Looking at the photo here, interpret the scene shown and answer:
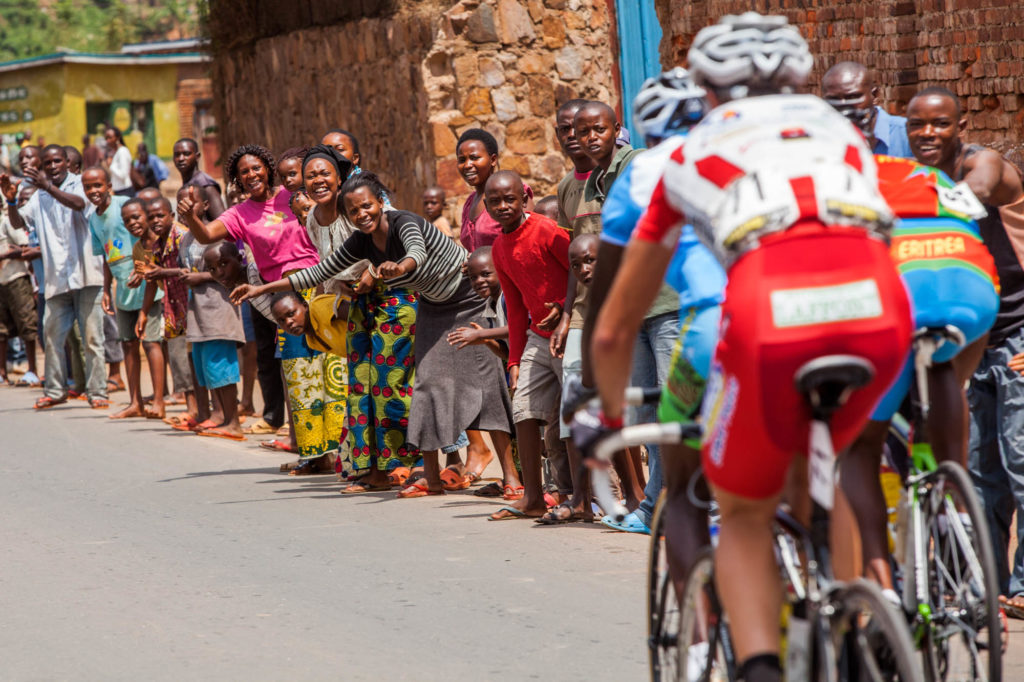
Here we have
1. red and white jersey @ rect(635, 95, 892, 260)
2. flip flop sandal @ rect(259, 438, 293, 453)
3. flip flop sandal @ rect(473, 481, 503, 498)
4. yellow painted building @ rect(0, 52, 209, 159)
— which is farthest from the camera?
yellow painted building @ rect(0, 52, 209, 159)

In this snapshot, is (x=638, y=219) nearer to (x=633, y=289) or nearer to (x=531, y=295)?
(x=633, y=289)

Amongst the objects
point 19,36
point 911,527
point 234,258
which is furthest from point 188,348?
point 19,36

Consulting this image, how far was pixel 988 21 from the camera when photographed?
28.1ft

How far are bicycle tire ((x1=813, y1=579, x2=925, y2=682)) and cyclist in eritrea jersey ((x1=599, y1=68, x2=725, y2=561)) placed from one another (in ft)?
2.65

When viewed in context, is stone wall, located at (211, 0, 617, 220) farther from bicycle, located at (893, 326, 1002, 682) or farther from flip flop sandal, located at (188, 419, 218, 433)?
bicycle, located at (893, 326, 1002, 682)

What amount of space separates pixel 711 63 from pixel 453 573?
3721 millimetres

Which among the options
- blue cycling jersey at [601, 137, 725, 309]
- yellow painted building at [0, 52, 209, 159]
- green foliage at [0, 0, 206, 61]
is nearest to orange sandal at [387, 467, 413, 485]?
blue cycling jersey at [601, 137, 725, 309]

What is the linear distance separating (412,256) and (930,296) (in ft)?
14.3

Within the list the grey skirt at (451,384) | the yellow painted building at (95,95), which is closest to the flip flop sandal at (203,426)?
the grey skirt at (451,384)

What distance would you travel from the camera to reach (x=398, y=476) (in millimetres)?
9336

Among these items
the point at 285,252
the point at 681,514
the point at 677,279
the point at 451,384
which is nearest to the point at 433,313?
the point at 451,384

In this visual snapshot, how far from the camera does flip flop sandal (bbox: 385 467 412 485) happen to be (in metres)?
9.31

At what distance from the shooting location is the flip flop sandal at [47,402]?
14.4 metres

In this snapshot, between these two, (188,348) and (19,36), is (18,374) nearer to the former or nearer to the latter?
(188,348)
